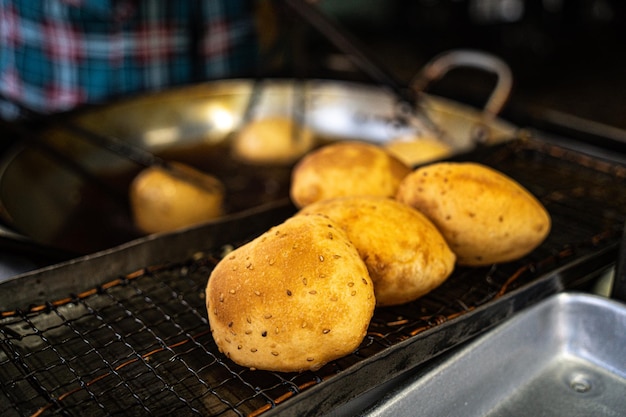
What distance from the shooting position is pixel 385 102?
7.43 feet

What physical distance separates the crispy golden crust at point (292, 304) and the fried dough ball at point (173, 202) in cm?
81

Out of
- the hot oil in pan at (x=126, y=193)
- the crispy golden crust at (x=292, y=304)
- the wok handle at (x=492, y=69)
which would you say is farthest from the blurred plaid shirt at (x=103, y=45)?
the crispy golden crust at (x=292, y=304)

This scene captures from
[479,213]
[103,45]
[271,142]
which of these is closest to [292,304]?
[479,213]

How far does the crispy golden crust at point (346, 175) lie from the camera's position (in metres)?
1.24

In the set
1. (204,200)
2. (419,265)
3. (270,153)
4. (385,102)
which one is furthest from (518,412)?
(385,102)

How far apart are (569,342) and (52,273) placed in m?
0.86

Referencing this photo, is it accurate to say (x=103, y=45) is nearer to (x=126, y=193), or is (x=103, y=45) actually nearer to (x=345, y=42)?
(x=126, y=193)

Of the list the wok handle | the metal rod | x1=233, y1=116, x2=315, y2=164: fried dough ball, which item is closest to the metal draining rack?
the metal rod

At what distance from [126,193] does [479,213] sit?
1.11 m

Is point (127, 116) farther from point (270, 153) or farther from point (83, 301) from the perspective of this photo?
point (83, 301)

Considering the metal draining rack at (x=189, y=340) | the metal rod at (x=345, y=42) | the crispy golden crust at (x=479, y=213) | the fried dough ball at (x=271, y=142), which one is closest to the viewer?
the metal draining rack at (x=189, y=340)

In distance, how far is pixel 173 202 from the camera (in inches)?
66.0

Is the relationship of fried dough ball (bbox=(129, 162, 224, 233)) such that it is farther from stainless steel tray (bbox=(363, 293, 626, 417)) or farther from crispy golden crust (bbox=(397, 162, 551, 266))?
stainless steel tray (bbox=(363, 293, 626, 417))

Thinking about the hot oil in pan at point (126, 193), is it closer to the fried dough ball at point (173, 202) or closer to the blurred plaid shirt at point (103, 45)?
the fried dough ball at point (173, 202)
